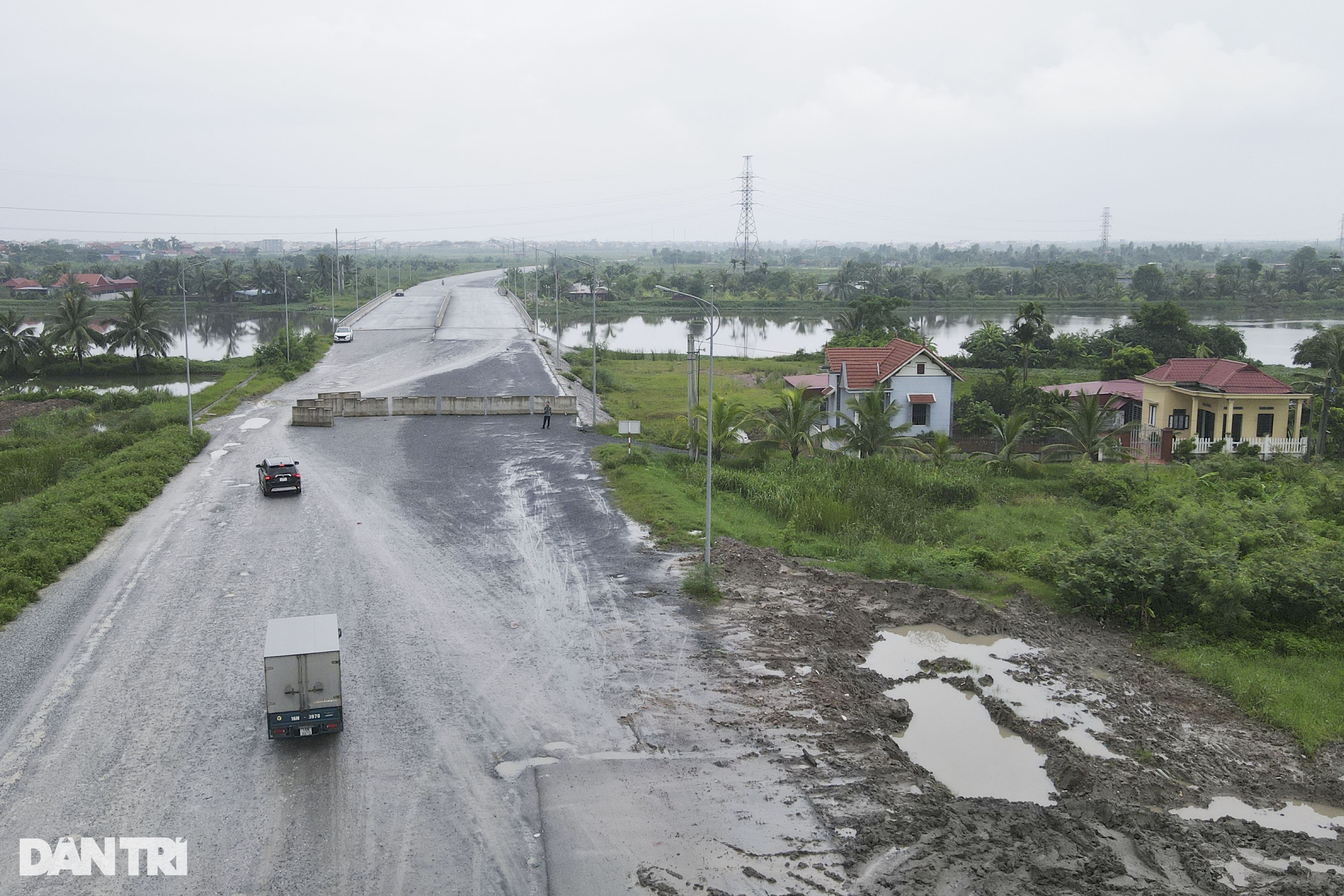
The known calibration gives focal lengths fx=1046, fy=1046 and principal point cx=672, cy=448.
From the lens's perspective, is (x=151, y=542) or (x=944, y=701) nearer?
(x=944, y=701)

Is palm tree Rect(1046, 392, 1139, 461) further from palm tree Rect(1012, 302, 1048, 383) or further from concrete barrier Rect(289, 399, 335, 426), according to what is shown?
concrete barrier Rect(289, 399, 335, 426)

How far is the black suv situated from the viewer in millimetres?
30906

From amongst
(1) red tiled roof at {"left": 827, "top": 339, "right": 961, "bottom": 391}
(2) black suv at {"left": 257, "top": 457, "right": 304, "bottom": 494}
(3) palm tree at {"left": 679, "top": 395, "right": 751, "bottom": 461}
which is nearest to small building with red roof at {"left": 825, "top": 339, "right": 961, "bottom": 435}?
(1) red tiled roof at {"left": 827, "top": 339, "right": 961, "bottom": 391}

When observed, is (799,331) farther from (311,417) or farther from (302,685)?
(302,685)

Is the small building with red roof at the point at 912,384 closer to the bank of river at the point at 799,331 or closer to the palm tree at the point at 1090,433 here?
the palm tree at the point at 1090,433

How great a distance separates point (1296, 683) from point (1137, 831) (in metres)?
6.61

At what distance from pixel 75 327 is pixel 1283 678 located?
6675cm

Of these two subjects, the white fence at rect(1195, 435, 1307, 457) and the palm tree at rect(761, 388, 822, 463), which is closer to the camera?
the palm tree at rect(761, 388, 822, 463)

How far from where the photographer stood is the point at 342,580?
77.2 ft

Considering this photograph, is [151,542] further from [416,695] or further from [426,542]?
[416,695]

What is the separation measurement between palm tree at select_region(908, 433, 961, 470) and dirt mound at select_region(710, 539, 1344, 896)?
576 inches

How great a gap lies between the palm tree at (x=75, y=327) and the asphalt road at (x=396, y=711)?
129 ft

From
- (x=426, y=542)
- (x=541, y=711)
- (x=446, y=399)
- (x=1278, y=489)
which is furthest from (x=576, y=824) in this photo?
(x=446, y=399)

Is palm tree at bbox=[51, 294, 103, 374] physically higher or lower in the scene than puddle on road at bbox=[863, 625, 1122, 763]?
higher
